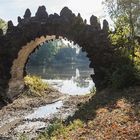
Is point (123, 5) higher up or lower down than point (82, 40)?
higher up

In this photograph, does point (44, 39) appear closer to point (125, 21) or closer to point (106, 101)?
point (125, 21)

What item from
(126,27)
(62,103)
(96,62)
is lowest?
(62,103)

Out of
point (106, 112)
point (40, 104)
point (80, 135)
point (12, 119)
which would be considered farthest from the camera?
point (40, 104)

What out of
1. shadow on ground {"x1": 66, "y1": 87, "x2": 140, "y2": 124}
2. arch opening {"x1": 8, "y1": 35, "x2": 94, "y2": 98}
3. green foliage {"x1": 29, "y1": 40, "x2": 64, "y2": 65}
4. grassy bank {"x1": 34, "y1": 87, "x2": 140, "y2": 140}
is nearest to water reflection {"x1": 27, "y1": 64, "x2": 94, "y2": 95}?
arch opening {"x1": 8, "y1": 35, "x2": 94, "y2": 98}

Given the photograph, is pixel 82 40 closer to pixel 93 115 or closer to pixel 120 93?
pixel 120 93

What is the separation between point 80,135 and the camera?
48.6 feet

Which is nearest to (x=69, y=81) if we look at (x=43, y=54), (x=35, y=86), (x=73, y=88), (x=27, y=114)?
(x=73, y=88)

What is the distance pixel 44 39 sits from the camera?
33.2 m

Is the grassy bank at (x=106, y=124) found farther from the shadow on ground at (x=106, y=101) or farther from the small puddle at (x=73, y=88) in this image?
the small puddle at (x=73, y=88)

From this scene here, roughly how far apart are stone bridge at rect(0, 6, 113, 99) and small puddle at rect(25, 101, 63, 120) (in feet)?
11.3

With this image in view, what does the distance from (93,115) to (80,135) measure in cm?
368

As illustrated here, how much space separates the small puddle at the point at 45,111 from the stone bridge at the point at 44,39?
3450mm

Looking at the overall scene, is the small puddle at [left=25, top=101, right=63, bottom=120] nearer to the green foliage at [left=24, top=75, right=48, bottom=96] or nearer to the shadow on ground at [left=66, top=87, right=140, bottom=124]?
the shadow on ground at [left=66, top=87, right=140, bottom=124]

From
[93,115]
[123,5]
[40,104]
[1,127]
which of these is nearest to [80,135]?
[93,115]
